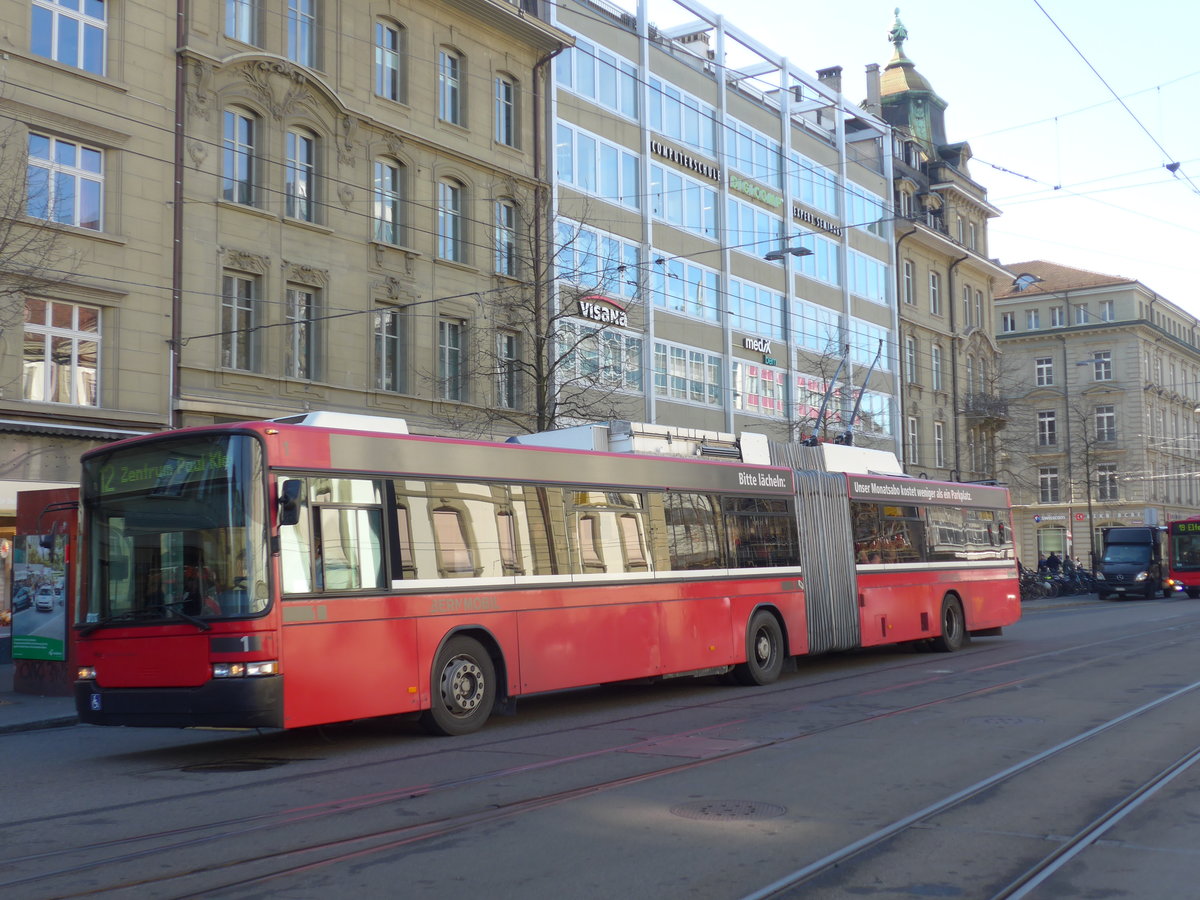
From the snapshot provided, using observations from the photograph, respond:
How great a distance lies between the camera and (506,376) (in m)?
30.0

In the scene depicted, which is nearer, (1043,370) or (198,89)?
(198,89)

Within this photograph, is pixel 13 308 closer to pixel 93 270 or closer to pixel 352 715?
pixel 93 270

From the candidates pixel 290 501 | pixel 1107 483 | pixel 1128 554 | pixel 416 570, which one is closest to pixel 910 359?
pixel 1128 554

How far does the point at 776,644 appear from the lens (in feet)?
56.0

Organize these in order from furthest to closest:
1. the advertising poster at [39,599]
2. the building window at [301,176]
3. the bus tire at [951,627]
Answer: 1. the building window at [301,176]
2. the bus tire at [951,627]
3. the advertising poster at [39,599]

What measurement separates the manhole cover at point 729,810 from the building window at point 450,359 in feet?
67.8

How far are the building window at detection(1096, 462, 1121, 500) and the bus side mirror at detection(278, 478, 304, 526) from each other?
7858 centimetres

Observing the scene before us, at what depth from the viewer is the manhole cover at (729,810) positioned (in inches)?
305

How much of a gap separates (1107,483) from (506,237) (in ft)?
203

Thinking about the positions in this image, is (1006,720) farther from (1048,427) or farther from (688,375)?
(1048,427)

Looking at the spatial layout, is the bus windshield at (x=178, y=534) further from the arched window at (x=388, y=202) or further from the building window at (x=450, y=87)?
the building window at (x=450, y=87)

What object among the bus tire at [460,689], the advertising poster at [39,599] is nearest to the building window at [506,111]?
the advertising poster at [39,599]

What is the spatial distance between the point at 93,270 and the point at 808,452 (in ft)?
39.8

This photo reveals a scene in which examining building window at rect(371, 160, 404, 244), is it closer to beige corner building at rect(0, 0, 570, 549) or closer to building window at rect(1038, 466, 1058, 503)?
beige corner building at rect(0, 0, 570, 549)
